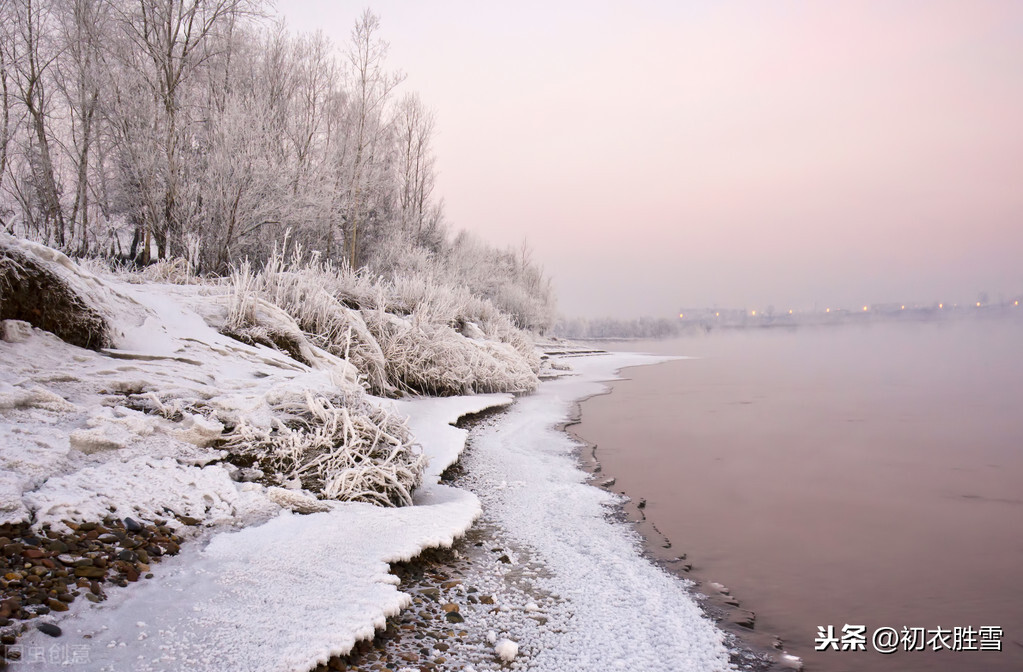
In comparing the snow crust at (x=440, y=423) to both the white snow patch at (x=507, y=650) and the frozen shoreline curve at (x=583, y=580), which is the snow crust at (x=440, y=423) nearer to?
the frozen shoreline curve at (x=583, y=580)

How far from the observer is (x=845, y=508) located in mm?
3637

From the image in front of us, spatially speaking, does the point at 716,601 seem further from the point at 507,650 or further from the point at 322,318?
the point at 322,318

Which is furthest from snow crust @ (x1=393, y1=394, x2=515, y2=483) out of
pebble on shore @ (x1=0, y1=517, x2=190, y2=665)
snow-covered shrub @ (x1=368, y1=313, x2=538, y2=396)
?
pebble on shore @ (x1=0, y1=517, x2=190, y2=665)

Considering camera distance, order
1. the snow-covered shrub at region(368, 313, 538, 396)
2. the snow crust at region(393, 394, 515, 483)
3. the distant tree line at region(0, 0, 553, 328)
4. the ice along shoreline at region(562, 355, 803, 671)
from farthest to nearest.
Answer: the distant tree line at region(0, 0, 553, 328)
the snow-covered shrub at region(368, 313, 538, 396)
the snow crust at region(393, 394, 515, 483)
the ice along shoreline at region(562, 355, 803, 671)

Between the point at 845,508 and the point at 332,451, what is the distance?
11.0 ft

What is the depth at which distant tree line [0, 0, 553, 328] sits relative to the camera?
386 inches

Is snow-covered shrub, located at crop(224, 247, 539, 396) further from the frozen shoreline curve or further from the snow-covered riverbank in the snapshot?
the frozen shoreline curve

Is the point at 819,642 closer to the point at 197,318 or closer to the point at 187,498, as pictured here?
the point at 187,498

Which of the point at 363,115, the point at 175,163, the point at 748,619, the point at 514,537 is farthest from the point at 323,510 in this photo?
the point at 363,115

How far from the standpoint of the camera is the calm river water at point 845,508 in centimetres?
220

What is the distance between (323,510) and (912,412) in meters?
→ 8.48

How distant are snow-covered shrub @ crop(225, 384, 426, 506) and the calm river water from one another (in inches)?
62.5

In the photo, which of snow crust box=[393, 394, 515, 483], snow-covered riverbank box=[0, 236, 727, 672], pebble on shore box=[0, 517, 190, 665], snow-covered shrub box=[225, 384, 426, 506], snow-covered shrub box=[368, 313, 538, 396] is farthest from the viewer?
snow-covered shrub box=[368, 313, 538, 396]

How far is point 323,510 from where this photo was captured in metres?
2.68
